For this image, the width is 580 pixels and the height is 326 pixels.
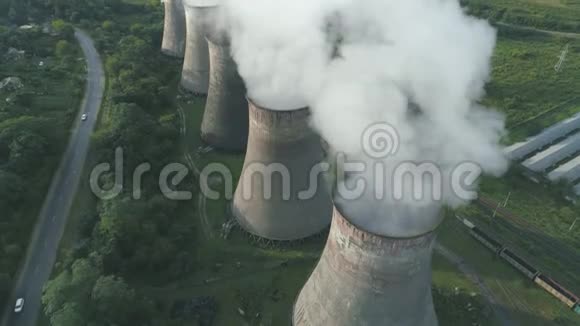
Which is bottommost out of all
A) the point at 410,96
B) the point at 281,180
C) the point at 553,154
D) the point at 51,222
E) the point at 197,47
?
the point at 51,222

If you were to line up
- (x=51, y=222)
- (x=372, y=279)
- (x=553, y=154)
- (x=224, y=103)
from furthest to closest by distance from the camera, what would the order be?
(x=553, y=154), (x=224, y=103), (x=51, y=222), (x=372, y=279)

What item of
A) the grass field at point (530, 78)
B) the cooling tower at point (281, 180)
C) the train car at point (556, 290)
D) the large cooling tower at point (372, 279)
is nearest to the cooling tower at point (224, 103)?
the cooling tower at point (281, 180)

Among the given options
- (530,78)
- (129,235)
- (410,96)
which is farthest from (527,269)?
(530,78)

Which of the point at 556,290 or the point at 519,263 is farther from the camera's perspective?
the point at 519,263

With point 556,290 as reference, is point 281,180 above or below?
above

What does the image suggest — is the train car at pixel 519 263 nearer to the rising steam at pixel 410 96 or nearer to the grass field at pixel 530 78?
the rising steam at pixel 410 96

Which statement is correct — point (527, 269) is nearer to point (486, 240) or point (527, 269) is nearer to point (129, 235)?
point (486, 240)

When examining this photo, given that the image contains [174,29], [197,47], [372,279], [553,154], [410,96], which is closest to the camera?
[372,279]
